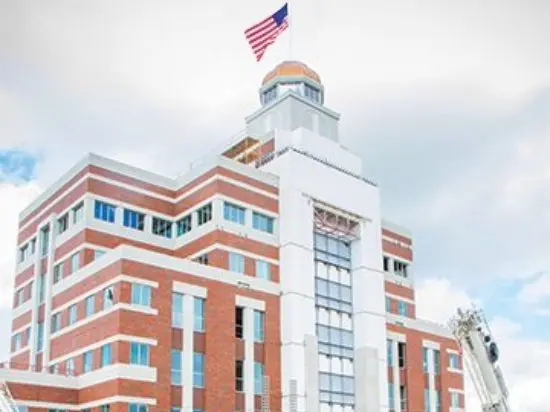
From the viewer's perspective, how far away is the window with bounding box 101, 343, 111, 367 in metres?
56.7

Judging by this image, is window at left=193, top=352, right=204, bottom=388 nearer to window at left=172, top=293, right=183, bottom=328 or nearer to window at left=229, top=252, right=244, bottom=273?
window at left=172, top=293, right=183, bottom=328

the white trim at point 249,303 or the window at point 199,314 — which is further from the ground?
the white trim at point 249,303

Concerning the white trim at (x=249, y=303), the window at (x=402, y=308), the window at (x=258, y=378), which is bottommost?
the window at (x=258, y=378)

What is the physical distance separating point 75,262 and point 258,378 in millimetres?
15707

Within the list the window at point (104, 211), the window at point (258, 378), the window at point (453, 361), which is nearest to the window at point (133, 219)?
the window at point (104, 211)

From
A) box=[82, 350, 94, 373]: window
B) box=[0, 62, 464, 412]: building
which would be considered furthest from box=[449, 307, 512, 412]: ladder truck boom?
box=[82, 350, 94, 373]: window

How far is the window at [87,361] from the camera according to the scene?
58375 millimetres

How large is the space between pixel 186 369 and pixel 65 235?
613 inches

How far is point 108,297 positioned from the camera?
58562 mm

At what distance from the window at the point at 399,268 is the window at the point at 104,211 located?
29.3 meters

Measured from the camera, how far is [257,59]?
2741 inches

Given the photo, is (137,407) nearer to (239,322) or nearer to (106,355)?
(106,355)

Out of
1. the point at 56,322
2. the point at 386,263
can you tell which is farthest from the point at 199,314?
the point at 386,263

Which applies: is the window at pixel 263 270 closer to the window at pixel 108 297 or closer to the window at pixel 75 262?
the window at pixel 108 297
